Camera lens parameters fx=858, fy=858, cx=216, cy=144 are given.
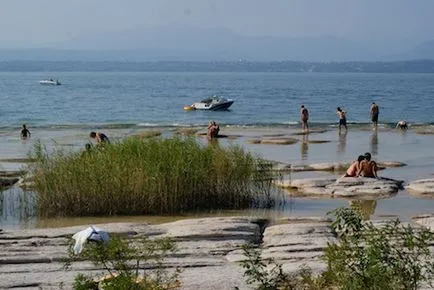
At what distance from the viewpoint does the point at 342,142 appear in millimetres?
44406

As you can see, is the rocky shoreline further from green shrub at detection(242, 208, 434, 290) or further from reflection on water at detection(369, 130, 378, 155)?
reflection on water at detection(369, 130, 378, 155)

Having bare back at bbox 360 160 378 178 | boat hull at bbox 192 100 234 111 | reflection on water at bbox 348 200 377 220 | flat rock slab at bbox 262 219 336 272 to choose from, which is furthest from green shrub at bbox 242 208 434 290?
boat hull at bbox 192 100 234 111

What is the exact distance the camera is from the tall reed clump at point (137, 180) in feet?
66.4

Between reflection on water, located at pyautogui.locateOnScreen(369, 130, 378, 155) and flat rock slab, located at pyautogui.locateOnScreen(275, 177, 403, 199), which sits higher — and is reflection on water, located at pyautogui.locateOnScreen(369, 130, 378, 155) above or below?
below

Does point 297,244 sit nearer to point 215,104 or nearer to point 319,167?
point 319,167

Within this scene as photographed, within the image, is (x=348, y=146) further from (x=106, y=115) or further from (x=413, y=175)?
(x=106, y=115)

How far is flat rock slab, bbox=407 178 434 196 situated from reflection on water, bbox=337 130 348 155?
13.0 meters

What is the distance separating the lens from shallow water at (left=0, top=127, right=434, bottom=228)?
20609mm

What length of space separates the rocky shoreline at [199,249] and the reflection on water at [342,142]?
68.7ft

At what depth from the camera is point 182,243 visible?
1561cm

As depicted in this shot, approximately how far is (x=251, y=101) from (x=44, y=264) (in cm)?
8599

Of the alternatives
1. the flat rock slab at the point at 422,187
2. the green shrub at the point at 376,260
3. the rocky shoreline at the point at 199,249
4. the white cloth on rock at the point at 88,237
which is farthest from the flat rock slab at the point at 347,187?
the green shrub at the point at 376,260

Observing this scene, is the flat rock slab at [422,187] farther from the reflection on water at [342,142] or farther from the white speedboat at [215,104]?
the white speedboat at [215,104]

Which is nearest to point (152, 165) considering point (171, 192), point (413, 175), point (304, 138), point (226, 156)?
point (171, 192)
